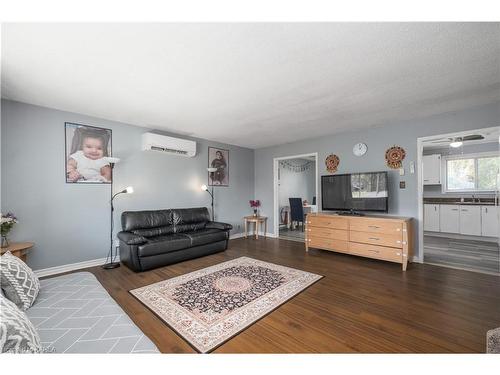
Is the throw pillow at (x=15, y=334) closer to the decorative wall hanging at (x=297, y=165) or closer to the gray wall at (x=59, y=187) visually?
the gray wall at (x=59, y=187)

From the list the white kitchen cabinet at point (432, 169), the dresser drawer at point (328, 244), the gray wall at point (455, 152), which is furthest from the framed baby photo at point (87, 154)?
the gray wall at point (455, 152)

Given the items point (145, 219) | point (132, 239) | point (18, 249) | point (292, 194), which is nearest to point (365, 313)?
point (132, 239)

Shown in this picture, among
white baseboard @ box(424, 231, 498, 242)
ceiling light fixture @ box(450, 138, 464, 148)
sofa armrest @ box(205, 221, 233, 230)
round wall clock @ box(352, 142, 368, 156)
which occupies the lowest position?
white baseboard @ box(424, 231, 498, 242)

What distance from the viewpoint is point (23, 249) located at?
274 cm

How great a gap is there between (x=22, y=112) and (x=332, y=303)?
4.67 m

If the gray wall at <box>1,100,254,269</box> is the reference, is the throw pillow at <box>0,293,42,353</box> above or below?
below

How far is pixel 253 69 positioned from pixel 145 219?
3096 millimetres

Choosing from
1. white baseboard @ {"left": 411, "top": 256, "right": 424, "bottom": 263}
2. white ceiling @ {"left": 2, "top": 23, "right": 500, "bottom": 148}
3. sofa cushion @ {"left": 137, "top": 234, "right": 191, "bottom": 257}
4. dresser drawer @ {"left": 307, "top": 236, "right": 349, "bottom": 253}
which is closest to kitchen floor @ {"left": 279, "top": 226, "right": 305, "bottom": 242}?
dresser drawer @ {"left": 307, "top": 236, "right": 349, "bottom": 253}

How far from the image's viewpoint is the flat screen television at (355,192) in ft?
13.0

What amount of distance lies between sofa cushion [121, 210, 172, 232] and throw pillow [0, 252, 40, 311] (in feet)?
6.97

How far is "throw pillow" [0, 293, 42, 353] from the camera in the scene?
2.63 ft

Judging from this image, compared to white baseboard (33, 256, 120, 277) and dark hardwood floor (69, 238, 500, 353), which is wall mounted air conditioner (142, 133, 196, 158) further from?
dark hardwood floor (69, 238, 500, 353)

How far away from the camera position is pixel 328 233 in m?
4.18

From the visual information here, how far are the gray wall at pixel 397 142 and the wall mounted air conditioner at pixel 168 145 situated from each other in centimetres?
249
